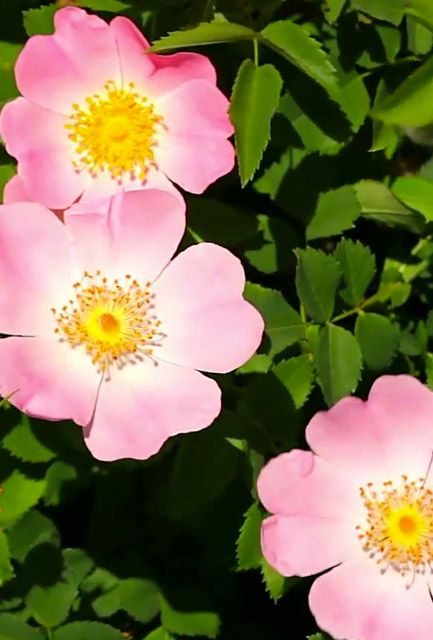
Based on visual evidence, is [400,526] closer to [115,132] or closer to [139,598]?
[139,598]

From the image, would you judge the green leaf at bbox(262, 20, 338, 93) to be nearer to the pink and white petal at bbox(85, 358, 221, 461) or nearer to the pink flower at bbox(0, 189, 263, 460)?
the pink flower at bbox(0, 189, 263, 460)

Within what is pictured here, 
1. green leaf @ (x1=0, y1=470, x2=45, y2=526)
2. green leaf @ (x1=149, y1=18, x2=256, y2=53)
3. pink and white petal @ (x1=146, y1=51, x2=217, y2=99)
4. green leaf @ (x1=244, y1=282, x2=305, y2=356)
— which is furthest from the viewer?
green leaf @ (x1=0, y1=470, x2=45, y2=526)

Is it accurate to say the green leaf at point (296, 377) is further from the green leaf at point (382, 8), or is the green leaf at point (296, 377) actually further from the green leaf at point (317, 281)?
the green leaf at point (382, 8)

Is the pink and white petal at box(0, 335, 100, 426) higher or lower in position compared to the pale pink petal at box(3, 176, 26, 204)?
lower

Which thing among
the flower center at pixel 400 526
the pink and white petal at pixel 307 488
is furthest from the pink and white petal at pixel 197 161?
the flower center at pixel 400 526

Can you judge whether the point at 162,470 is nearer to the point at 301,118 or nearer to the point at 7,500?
the point at 7,500

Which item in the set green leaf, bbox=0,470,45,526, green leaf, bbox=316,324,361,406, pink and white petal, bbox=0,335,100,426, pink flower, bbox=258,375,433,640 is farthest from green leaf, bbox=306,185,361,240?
green leaf, bbox=0,470,45,526

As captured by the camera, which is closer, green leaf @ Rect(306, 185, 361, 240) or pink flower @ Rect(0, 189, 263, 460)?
pink flower @ Rect(0, 189, 263, 460)
